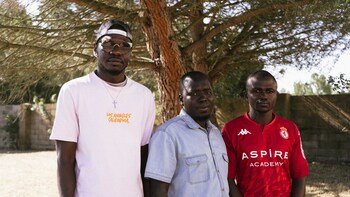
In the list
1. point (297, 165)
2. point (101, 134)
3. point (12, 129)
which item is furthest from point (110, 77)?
point (12, 129)

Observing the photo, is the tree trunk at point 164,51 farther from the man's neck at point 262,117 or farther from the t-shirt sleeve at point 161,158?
the t-shirt sleeve at point 161,158

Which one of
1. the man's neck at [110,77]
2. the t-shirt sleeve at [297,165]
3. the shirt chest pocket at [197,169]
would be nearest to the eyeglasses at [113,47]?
the man's neck at [110,77]

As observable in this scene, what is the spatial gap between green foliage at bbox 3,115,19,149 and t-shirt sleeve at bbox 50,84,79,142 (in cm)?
1212

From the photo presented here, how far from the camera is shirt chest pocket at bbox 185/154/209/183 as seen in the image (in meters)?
2.06

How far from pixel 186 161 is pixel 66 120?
574mm

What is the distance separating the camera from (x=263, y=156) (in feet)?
7.79

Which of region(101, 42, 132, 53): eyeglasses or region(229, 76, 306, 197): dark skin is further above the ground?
region(101, 42, 132, 53): eyeglasses

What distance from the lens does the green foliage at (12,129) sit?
13312mm

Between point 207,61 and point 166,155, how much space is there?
13.6 ft

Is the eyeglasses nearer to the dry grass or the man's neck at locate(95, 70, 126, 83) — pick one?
the man's neck at locate(95, 70, 126, 83)

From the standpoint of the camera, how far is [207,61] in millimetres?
6070

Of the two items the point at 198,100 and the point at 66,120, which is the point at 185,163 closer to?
the point at 198,100

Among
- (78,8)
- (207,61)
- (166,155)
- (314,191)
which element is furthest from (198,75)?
(314,191)

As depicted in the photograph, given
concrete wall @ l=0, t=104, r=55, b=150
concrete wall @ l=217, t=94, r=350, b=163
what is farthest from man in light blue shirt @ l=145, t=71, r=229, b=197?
concrete wall @ l=0, t=104, r=55, b=150
